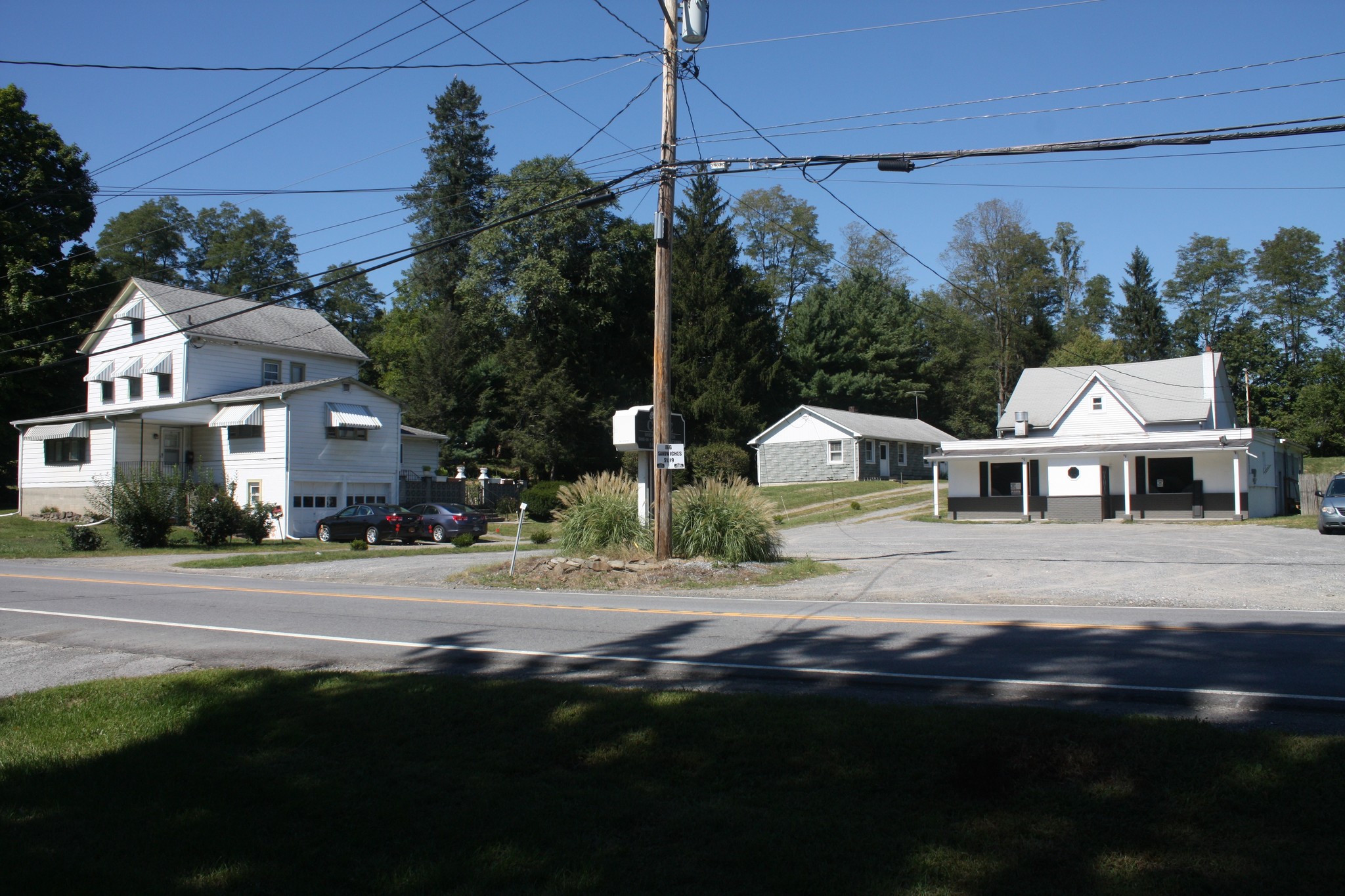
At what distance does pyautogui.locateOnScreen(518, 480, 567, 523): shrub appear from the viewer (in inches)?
1577

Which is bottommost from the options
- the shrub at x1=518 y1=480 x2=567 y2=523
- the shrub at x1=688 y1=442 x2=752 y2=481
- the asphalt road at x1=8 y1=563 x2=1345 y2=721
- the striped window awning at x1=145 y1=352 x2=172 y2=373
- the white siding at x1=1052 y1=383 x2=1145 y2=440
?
the asphalt road at x1=8 y1=563 x2=1345 y2=721

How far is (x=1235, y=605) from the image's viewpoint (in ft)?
41.4

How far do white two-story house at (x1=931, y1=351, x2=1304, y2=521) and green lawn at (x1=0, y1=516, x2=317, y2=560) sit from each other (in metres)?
25.7

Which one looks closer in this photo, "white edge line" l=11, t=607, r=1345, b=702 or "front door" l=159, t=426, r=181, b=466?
"white edge line" l=11, t=607, r=1345, b=702

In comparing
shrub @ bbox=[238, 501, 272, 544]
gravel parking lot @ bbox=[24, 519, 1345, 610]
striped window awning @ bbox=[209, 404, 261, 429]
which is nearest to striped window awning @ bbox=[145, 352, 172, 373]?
striped window awning @ bbox=[209, 404, 261, 429]

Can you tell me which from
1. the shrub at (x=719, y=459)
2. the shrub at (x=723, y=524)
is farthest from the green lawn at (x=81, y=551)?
the shrub at (x=719, y=459)

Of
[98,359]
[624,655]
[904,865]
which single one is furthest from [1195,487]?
[98,359]

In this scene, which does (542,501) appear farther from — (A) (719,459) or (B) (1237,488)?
(B) (1237,488)

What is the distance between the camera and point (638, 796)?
4879 millimetres

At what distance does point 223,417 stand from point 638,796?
35.7 m

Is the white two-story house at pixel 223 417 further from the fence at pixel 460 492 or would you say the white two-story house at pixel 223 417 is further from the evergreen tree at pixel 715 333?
the evergreen tree at pixel 715 333

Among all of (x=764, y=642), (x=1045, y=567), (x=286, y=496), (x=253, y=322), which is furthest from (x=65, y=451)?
(x=764, y=642)

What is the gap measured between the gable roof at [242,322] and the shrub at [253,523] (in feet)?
35.8

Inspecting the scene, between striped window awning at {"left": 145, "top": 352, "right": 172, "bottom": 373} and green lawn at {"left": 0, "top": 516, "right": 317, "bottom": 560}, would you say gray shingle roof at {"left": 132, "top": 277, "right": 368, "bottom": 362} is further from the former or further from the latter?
green lawn at {"left": 0, "top": 516, "right": 317, "bottom": 560}
